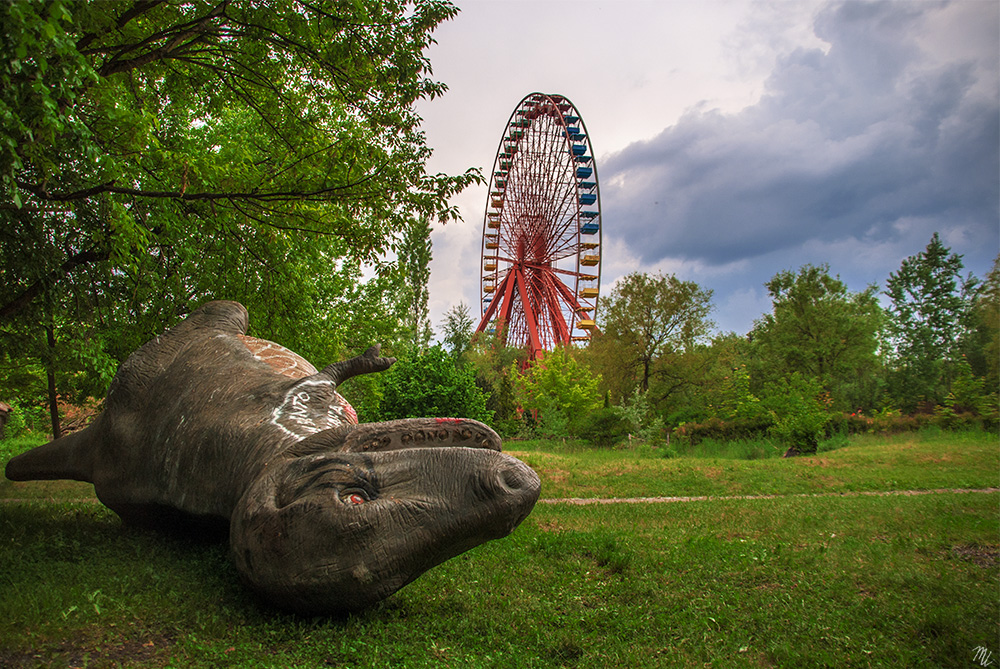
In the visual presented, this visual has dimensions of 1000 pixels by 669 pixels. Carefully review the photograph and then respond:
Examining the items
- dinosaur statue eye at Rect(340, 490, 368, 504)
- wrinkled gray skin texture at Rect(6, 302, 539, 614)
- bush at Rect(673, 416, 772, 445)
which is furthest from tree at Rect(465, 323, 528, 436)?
dinosaur statue eye at Rect(340, 490, 368, 504)

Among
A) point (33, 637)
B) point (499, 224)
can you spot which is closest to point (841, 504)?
point (33, 637)

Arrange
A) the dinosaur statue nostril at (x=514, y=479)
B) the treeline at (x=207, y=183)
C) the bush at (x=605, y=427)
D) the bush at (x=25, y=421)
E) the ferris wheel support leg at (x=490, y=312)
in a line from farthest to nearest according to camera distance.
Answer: the ferris wheel support leg at (x=490, y=312), the bush at (x=605, y=427), the bush at (x=25, y=421), the treeline at (x=207, y=183), the dinosaur statue nostril at (x=514, y=479)

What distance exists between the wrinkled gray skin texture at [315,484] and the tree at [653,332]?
817 inches

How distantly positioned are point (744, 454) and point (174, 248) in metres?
15.5

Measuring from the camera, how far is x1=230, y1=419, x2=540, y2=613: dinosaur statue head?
10.2 feet

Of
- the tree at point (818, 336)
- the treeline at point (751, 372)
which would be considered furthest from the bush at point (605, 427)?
the tree at point (818, 336)

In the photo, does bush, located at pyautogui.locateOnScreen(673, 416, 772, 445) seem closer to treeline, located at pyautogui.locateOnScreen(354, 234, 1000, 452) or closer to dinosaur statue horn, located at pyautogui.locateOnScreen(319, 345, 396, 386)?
treeline, located at pyautogui.locateOnScreen(354, 234, 1000, 452)

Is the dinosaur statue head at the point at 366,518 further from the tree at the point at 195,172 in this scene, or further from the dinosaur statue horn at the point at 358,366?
the tree at the point at 195,172

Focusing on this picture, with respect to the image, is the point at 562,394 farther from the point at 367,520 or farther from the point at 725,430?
the point at 367,520

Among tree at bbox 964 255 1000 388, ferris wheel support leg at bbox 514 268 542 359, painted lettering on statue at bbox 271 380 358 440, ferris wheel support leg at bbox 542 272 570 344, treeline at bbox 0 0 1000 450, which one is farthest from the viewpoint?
ferris wheel support leg at bbox 514 268 542 359

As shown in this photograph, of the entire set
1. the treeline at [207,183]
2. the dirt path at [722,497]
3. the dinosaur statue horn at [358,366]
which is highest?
the treeline at [207,183]

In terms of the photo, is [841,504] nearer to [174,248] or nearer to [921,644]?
[921,644]

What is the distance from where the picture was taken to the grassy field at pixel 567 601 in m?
3.07

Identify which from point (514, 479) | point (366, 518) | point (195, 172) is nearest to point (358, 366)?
point (366, 518)
